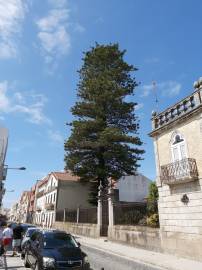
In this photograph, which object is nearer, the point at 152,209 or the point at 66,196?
the point at 152,209

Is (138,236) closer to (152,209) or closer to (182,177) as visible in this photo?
(152,209)

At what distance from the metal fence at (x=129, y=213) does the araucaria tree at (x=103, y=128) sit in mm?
7129

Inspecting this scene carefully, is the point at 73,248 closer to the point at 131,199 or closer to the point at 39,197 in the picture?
the point at 131,199

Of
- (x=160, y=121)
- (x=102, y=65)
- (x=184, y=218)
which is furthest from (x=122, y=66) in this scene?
(x=184, y=218)

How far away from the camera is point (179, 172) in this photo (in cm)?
1415

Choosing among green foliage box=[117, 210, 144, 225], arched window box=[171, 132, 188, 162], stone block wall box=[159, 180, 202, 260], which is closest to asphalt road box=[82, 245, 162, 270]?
stone block wall box=[159, 180, 202, 260]

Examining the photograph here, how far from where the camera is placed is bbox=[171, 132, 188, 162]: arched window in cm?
1470

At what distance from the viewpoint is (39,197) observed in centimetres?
5988

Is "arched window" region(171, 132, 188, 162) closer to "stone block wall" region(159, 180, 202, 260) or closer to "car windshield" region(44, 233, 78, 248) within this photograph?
"stone block wall" region(159, 180, 202, 260)

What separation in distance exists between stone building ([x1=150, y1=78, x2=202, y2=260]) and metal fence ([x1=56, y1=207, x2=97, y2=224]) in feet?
38.1

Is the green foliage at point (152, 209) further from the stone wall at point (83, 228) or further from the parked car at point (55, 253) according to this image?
the parked car at point (55, 253)

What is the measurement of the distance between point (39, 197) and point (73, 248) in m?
52.8

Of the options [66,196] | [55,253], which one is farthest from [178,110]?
[66,196]

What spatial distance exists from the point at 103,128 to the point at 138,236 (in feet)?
46.6
